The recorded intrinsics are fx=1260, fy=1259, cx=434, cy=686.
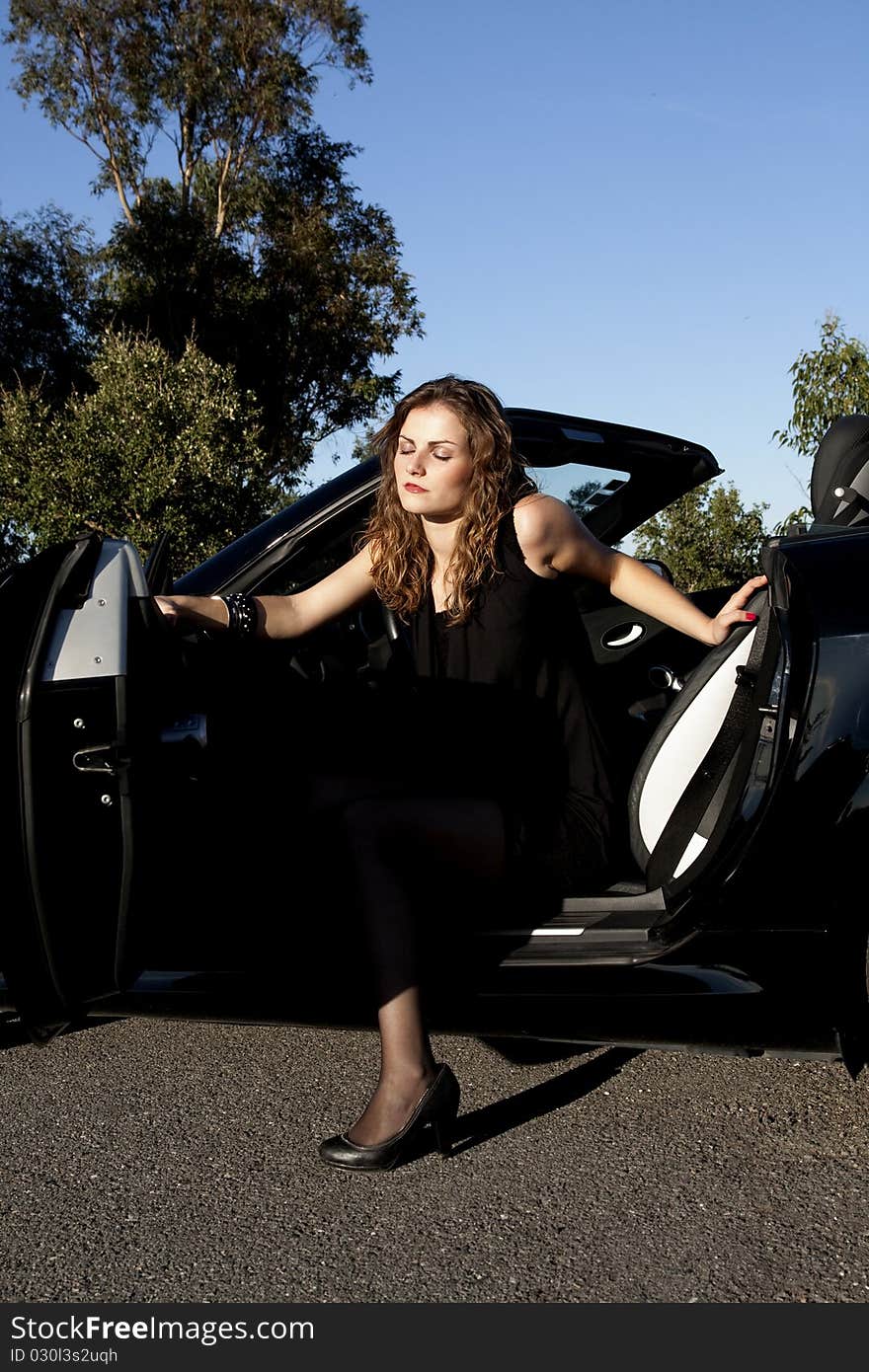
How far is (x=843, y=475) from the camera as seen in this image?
8.89ft

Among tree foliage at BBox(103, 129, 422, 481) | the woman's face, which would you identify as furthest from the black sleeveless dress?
tree foliage at BBox(103, 129, 422, 481)

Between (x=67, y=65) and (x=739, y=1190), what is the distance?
83.3 ft

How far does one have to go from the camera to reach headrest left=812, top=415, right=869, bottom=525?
2652 mm

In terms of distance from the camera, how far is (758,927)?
215 cm

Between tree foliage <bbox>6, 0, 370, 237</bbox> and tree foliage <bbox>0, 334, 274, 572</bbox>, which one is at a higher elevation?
tree foliage <bbox>6, 0, 370, 237</bbox>

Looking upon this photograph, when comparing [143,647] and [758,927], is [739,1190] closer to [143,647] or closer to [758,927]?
[758,927]

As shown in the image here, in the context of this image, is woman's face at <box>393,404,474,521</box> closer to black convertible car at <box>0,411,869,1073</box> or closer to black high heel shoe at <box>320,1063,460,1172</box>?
black convertible car at <box>0,411,869,1073</box>

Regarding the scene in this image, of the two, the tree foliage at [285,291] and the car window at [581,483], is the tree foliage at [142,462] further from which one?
the car window at [581,483]

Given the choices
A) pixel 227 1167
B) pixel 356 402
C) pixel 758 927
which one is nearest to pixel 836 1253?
pixel 758 927

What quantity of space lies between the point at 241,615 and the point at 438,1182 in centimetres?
117

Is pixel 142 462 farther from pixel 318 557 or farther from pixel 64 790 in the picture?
pixel 64 790

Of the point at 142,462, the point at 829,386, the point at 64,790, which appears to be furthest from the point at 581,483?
the point at 142,462

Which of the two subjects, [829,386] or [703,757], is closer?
[703,757]

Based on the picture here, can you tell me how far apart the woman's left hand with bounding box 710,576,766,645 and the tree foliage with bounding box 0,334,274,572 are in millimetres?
16059
